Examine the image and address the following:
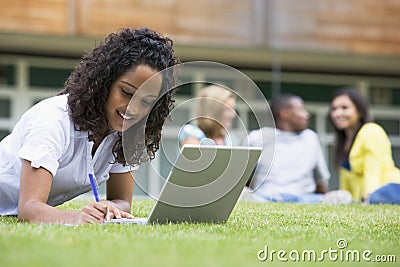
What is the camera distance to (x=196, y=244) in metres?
2.81

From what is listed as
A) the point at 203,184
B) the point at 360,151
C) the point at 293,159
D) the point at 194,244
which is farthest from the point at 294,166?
the point at 194,244

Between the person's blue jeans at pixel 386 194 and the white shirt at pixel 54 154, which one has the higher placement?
the white shirt at pixel 54 154

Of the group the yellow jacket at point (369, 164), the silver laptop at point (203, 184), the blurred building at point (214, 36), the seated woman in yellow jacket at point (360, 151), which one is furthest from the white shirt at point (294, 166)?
the silver laptop at point (203, 184)

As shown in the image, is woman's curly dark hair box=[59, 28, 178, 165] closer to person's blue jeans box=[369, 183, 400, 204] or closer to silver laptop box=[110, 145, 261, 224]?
silver laptop box=[110, 145, 261, 224]

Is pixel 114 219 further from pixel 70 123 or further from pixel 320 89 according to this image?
pixel 320 89

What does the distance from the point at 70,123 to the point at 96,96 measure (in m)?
0.17

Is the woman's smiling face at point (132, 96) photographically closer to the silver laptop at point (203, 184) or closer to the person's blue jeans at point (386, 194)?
the silver laptop at point (203, 184)

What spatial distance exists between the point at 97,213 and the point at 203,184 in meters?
0.47

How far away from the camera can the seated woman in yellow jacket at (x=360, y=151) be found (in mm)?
7777

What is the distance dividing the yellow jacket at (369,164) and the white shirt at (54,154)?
4119mm

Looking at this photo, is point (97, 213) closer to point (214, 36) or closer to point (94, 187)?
point (94, 187)

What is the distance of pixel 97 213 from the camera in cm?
342

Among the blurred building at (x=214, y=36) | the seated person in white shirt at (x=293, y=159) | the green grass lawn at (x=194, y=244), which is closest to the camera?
the green grass lawn at (x=194, y=244)

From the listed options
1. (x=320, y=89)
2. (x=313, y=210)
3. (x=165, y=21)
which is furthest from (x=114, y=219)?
(x=320, y=89)
